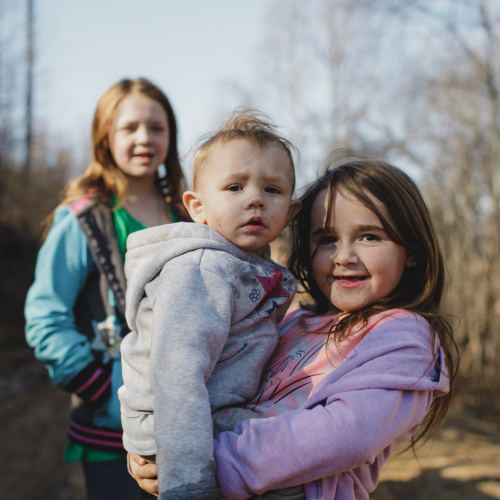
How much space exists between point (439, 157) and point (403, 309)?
29.9 feet

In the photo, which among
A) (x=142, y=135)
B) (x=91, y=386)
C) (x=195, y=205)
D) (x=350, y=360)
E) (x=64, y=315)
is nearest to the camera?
(x=350, y=360)

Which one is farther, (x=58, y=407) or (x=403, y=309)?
(x=58, y=407)

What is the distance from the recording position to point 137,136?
2.30 m

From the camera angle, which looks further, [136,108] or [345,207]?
[136,108]

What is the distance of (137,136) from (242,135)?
3.40 ft

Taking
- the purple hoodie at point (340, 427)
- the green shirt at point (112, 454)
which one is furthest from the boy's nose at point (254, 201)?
the green shirt at point (112, 454)

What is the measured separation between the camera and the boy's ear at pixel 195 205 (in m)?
1.53

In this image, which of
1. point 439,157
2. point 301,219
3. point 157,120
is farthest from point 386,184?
point 439,157

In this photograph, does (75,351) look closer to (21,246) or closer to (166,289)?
(166,289)

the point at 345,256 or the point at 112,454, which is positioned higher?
the point at 345,256

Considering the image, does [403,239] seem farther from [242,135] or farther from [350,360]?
[242,135]

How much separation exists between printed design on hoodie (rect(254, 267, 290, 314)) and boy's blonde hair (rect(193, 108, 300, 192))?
31 cm

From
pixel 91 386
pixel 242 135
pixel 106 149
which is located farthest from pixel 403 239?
pixel 106 149

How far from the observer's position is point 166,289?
4.12 feet
